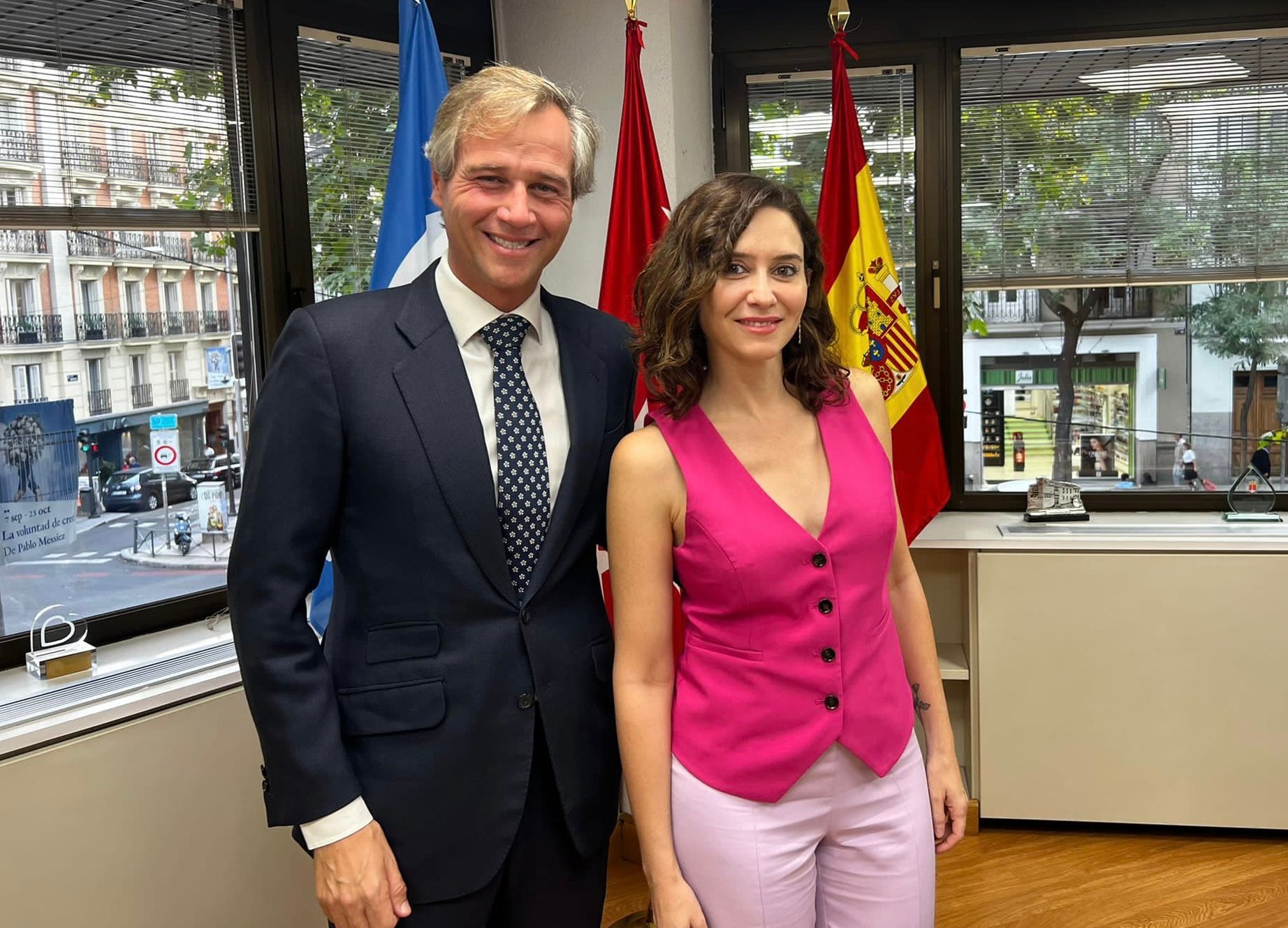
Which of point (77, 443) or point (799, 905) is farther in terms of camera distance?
point (77, 443)

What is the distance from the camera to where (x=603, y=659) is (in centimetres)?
143

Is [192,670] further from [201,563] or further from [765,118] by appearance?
[765,118]

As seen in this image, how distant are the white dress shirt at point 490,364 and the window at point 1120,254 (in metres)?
2.26

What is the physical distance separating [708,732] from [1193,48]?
112 inches

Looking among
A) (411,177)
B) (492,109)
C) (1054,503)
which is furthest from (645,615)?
(1054,503)

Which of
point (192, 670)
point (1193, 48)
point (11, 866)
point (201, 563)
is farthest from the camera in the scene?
point (1193, 48)

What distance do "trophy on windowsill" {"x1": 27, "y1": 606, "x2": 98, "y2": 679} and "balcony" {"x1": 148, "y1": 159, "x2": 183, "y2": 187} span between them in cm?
96

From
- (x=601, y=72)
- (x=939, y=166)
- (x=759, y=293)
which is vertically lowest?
(x=759, y=293)

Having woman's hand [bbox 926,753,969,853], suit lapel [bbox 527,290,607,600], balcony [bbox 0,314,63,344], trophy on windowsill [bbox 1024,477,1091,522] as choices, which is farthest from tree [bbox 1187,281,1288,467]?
balcony [bbox 0,314,63,344]

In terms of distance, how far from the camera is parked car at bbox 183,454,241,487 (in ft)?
8.38

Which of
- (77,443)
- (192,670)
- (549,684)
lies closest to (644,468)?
(549,684)

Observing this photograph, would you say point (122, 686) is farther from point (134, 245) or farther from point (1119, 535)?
point (1119, 535)

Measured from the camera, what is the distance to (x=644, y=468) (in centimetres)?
135

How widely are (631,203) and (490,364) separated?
Answer: 1.35m
